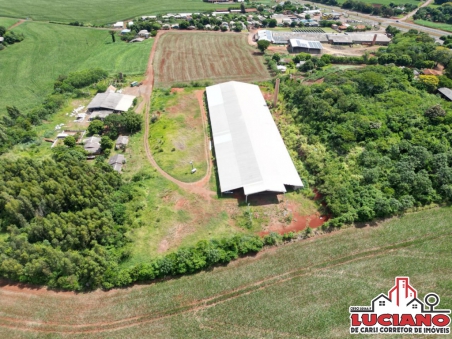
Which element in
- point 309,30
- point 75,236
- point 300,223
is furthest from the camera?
point 309,30

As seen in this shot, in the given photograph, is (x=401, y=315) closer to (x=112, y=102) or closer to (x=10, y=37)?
(x=112, y=102)

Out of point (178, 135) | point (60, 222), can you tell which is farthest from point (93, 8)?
point (60, 222)

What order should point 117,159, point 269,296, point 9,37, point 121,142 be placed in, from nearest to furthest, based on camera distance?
point 269,296
point 117,159
point 121,142
point 9,37

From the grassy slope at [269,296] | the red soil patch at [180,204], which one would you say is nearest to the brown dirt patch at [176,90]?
the red soil patch at [180,204]

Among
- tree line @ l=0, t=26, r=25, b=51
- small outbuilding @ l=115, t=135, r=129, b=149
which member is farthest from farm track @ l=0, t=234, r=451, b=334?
tree line @ l=0, t=26, r=25, b=51

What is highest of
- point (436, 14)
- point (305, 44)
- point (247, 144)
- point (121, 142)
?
point (436, 14)

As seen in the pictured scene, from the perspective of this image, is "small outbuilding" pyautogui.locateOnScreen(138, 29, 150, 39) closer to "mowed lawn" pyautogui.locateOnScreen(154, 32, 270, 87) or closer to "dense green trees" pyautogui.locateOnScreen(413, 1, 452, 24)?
"mowed lawn" pyautogui.locateOnScreen(154, 32, 270, 87)

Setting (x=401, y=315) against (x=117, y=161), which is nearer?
(x=401, y=315)

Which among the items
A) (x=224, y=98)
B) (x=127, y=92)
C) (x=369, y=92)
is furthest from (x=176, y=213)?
(x=369, y=92)

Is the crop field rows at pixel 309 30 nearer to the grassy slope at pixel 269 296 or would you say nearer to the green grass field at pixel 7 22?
the grassy slope at pixel 269 296
